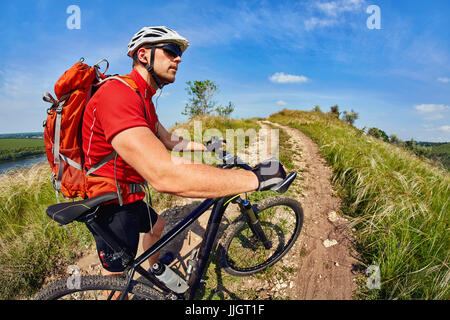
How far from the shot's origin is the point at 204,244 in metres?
2.23

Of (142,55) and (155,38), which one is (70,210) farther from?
(155,38)

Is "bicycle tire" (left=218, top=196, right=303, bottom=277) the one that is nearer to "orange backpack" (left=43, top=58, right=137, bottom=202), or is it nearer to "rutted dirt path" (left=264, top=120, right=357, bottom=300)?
"rutted dirt path" (left=264, top=120, right=357, bottom=300)

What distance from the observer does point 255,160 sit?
275 inches

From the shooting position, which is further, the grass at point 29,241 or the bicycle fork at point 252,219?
the grass at point 29,241

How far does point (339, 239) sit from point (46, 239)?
487 centimetres

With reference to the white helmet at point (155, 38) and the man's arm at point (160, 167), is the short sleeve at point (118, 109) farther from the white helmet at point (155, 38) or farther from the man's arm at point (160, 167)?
the white helmet at point (155, 38)

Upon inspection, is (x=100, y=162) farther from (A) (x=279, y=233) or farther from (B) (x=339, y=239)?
(B) (x=339, y=239)

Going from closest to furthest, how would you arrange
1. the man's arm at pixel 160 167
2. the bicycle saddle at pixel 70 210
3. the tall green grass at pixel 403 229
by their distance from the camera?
the man's arm at pixel 160 167 < the bicycle saddle at pixel 70 210 < the tall green grass at pixel 403 229

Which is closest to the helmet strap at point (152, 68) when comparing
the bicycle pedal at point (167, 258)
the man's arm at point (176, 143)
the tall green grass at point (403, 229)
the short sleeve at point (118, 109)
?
the short sleeve at point (118, 109)

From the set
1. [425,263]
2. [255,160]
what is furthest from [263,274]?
[255,160]

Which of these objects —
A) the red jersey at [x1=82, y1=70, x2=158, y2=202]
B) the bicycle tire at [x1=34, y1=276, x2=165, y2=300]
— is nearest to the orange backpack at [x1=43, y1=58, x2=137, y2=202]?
the red jersey at [x1=82, y1=70, x2=158, y2=202]

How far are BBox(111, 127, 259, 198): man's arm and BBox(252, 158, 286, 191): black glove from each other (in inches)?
14.3

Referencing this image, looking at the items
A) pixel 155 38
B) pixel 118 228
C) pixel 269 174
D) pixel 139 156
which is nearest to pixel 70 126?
pixel 139 156

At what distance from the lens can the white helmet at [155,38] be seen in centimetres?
189
